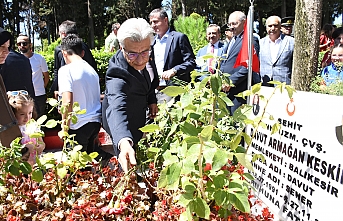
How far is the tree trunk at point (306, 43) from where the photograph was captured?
15.5 ft

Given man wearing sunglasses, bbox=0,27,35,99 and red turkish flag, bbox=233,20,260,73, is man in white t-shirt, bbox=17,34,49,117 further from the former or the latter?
red turkish flag, bbox=233,20,260,73

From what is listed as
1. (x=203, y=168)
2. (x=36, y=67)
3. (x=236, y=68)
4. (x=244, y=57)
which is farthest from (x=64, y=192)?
(x=36, y=67)

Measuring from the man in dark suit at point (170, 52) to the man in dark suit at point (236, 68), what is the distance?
0.48 meters

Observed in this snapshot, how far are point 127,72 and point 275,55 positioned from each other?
3566 mm

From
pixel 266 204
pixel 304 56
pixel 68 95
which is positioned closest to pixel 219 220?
pixel 266 204

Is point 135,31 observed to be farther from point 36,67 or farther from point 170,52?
point 36,67

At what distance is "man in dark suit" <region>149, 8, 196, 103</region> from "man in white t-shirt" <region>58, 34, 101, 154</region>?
3.46 feet

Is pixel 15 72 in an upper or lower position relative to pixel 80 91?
upper

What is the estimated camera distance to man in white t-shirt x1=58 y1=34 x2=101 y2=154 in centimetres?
→ 279

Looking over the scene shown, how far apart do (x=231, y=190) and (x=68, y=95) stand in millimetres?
2033

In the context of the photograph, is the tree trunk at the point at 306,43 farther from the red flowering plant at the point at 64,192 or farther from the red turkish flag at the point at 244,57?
the red flowering plant at the point at 64,192

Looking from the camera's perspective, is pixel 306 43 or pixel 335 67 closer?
pixel 335 67

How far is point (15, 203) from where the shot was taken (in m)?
1.31

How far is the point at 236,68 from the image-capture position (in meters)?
4.21
